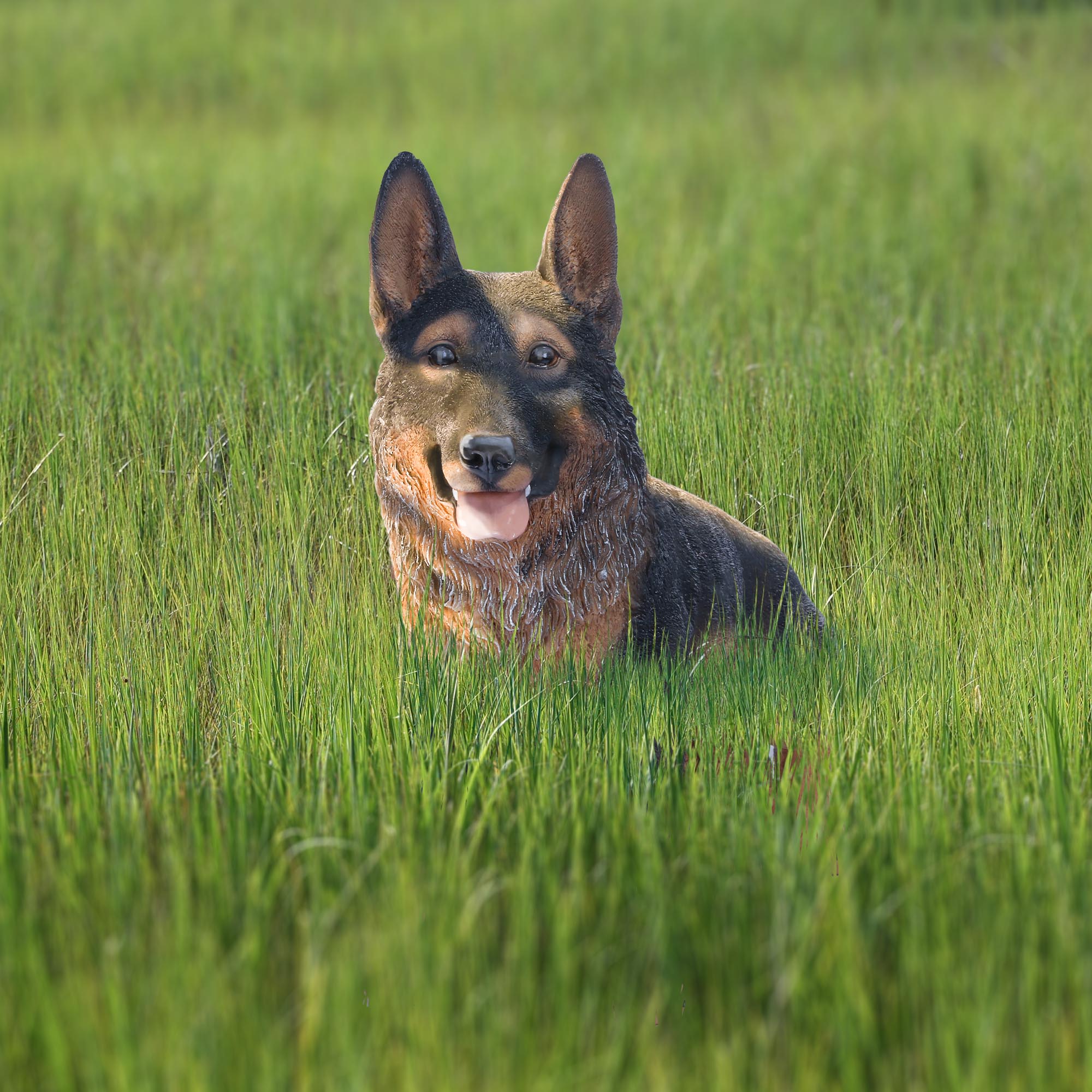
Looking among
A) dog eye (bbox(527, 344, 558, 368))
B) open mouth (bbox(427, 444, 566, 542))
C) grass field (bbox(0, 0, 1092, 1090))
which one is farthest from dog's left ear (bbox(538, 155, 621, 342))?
grass field (bbox(0, 0, 1092, 1090))

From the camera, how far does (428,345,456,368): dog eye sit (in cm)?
291

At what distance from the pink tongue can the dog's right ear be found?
574 millimetres

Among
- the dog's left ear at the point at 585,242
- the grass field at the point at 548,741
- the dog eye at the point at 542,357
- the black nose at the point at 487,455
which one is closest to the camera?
the grass field at the point at 548,741

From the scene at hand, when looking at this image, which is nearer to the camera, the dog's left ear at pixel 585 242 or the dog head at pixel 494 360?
the dog head at pixel 494 360

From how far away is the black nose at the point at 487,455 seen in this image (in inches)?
104

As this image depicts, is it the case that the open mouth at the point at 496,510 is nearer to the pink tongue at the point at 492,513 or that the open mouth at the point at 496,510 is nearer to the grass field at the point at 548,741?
the pink tongue at the point at 492,513

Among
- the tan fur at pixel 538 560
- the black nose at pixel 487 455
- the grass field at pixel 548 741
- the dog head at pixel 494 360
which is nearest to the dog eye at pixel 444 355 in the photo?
the dog head at pixel 494 360

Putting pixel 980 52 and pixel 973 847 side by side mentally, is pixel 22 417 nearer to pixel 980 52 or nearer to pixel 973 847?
pixel 973 847

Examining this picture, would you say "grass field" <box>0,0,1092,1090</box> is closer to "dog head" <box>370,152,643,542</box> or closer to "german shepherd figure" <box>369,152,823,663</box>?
"german shepherd figure" <box>369,152,823,663</box>

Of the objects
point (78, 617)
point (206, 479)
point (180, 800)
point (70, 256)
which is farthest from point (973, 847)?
point (70, 256)

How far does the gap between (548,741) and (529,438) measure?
0.68 m

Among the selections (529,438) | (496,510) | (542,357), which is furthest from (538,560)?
(542,357)

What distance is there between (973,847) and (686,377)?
10.3 ft

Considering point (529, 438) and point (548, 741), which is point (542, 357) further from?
point (548, 741)
